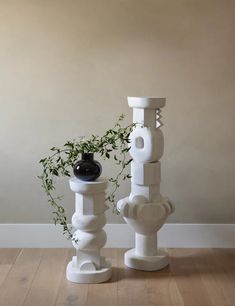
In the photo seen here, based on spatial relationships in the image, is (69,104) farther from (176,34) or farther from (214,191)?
(214,191)

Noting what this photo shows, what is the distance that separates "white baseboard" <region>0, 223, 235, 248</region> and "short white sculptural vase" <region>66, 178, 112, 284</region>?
525 millimetres

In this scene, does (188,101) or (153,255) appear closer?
(153,255)

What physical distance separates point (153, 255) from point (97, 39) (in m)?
1.32

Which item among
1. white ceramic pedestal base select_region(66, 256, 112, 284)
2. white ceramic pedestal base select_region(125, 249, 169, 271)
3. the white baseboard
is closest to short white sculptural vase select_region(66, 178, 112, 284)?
white ceramic pedestal base select_region(66, 256, 112, 284)

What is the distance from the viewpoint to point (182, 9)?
318 cm

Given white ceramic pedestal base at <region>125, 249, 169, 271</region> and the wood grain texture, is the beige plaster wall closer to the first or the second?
the wood grain texture

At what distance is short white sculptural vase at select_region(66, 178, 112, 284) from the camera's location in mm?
2791

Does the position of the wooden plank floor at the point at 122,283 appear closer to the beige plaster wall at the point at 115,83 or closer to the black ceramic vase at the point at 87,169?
the beige plaster wall at the point at 115,83

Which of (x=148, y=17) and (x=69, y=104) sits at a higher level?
(x=148, y=17)

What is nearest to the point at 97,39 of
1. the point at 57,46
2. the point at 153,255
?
the point at 57,46

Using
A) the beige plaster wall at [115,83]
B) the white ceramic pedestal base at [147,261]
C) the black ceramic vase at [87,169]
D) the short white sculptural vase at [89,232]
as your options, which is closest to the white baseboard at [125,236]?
the beige plaster wall at [115,83]

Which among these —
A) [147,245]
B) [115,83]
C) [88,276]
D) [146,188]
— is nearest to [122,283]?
[88,276]

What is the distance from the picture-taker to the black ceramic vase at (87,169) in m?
2.79

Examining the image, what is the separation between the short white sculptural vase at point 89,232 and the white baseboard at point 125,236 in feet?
1.72
